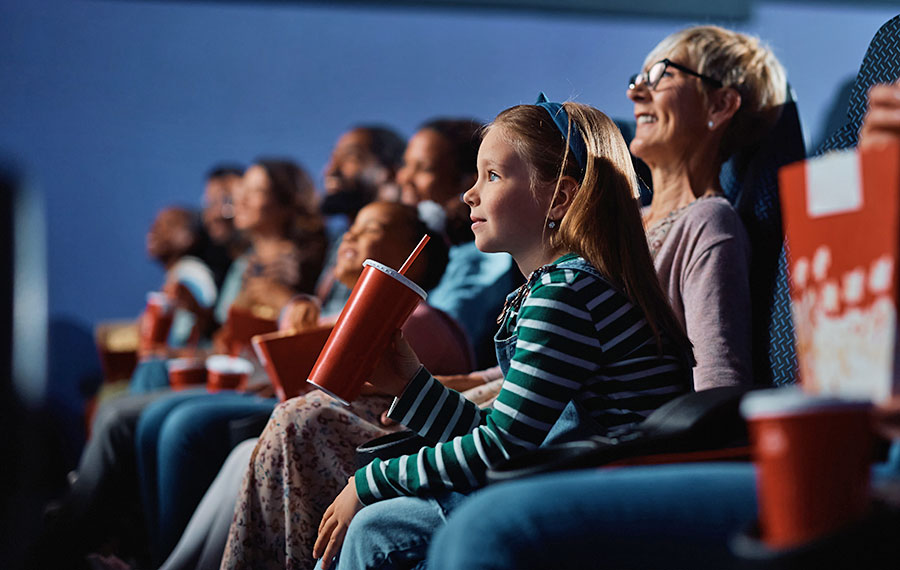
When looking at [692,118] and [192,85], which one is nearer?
[692,118]

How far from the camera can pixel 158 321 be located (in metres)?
2.88

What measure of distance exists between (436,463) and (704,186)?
793mm

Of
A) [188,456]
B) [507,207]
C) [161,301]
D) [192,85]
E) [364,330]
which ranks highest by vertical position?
[192,85]

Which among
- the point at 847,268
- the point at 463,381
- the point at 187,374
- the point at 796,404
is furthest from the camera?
the point at 187,374

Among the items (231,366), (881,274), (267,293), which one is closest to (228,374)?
(231,366)

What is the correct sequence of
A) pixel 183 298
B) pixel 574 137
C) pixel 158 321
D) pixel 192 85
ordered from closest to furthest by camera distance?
1. pixel 574 137
2. pixel 158 321
3. pixel 183 298
4. pixel 192 85

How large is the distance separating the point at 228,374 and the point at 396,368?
1.25 m

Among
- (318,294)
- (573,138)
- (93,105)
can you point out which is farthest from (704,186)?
(93,105)

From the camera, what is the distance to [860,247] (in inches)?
26.4

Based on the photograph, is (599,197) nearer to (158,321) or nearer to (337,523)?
(337,523)

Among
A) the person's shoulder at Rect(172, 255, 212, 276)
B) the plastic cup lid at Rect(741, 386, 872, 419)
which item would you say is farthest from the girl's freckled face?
the person's shoulder at Rect(172, 255, 212, 276)

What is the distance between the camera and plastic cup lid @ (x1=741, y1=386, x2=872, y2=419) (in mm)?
577

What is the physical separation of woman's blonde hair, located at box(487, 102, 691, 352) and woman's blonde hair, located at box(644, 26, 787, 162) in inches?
16.1

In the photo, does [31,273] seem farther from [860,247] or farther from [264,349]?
[264,349]
